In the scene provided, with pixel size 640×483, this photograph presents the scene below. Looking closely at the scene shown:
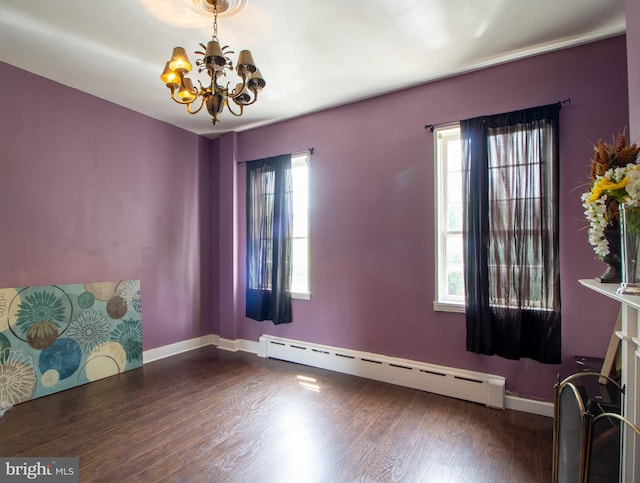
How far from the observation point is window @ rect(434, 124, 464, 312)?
302 centimetres

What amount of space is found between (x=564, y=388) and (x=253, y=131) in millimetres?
4188

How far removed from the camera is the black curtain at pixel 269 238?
3.93 m

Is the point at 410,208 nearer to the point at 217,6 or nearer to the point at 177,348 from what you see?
the point at 217,6

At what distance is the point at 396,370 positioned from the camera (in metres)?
3.19

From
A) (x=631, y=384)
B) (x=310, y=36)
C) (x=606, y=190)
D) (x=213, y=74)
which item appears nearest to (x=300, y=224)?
(x=310, y=36)

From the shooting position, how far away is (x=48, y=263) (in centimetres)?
→ 309

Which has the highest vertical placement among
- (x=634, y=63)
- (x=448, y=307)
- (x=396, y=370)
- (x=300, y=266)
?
(x=634, y=63)

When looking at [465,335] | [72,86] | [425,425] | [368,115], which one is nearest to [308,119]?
[368,115]

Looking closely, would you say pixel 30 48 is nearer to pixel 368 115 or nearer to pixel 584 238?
pixel 368 115

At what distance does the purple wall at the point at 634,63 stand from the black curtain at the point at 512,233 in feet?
2.67

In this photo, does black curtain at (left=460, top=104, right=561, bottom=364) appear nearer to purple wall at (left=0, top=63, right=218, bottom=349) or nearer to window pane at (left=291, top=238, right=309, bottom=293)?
window pane at (left=291, top=238, right=309, bottom=293)

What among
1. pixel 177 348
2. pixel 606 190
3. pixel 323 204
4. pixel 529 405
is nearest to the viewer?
pixel 606 190

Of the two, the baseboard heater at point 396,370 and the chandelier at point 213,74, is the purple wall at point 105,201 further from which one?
the chandelier at point 213,74

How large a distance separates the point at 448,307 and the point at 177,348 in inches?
135
